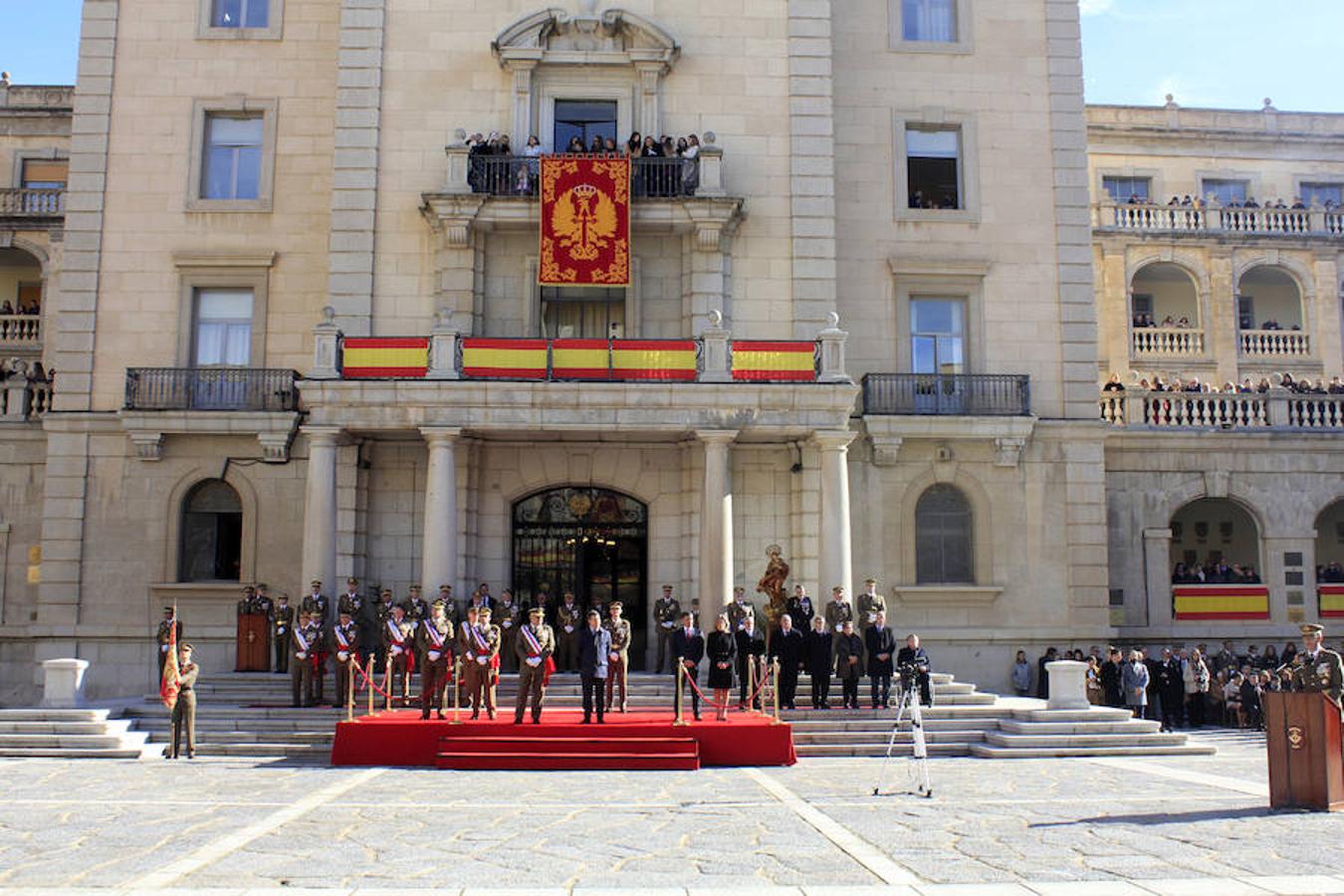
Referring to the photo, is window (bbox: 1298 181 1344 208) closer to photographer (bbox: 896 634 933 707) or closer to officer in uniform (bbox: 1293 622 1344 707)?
photographer (bbox: 896 634 933 707)

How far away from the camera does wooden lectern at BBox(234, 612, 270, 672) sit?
24422 millimetres

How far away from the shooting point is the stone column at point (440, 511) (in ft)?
76.2

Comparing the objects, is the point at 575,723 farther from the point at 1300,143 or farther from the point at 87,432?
the point at 1300,143

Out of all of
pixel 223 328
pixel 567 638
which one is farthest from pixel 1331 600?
pixel 223 328

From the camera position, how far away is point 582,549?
1050 inches

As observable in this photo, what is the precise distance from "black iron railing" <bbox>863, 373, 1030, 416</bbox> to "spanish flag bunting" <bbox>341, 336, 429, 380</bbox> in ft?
31.2

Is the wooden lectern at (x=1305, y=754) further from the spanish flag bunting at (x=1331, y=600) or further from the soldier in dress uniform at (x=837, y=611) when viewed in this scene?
the spanish flag bunting at (x=1331, y=600)

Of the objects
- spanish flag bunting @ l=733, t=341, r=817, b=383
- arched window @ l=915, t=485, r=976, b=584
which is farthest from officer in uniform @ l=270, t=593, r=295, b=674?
arched window @ l=915, t=485, r=976, b=584

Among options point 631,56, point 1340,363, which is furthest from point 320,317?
point 1340,363

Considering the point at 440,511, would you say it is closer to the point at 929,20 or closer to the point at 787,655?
the point at 787,655

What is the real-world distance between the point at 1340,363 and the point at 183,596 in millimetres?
32428

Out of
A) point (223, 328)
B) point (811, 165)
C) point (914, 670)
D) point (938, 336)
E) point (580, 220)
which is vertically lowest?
point (914, 670)

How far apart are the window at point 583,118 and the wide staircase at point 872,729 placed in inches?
485

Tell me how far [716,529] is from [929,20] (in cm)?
1363
